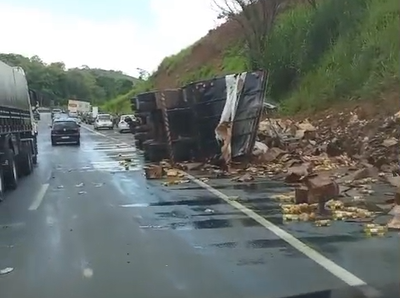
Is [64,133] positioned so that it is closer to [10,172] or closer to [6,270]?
[10,172]

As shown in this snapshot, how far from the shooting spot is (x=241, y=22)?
44688mm

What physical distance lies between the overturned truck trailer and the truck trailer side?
4070mm

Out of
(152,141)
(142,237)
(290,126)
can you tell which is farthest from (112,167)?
(142,237)

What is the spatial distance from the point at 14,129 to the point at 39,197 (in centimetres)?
447

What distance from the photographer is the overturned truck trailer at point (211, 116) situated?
72.3 feet

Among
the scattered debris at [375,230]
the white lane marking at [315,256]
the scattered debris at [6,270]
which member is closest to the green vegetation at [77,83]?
the white lane marking at [315,256]

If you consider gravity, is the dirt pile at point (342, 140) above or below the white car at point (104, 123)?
above

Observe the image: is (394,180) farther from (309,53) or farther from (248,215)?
(309,53)

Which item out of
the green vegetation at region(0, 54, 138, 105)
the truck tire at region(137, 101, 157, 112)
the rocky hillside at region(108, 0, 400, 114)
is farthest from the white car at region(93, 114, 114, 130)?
the green vegetation at region(0, 54, 138, 105)

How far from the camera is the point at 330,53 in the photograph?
34688 millimetres

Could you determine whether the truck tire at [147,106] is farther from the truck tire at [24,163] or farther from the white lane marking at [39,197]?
the white lane marking at [39,197]

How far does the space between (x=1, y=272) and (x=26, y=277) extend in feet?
1.56

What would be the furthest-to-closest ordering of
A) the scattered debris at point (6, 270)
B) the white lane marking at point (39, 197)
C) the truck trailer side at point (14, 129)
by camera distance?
the truck trailer side at point (14, 129)
the white lane marking at point (39, 197)
the scattered debris at point (6, 270)

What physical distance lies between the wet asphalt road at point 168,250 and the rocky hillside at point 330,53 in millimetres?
14339
